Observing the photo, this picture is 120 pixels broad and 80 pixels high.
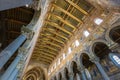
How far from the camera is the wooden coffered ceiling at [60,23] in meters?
13.8

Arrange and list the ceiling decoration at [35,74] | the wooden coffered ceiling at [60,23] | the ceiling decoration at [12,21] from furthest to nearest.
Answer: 1. the ceiling decoration at [35,74]
2. the wooden coffered ceiling at [60,23]
3. the ceiling decoration at [12,21]

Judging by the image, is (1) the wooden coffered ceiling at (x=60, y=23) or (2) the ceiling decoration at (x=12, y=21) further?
(1) the wooden coffered ceiling at (x=60, y=23)

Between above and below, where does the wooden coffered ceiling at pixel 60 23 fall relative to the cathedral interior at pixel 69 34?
above

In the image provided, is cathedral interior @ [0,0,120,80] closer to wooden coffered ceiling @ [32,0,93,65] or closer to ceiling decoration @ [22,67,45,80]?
wooden coffered ceiling @ [32,0,93,65]

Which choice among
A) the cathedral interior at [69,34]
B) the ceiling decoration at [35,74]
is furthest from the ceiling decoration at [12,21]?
the ceiling decoration at [35,74]

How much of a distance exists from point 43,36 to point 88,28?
907 cm

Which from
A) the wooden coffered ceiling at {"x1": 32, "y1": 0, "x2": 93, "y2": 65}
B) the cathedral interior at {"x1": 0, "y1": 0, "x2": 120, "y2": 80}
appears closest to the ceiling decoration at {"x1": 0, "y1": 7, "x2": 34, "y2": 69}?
the cathedral interior at {"x1": 0, "y1": 0, "x2": 120, "y2": 80}

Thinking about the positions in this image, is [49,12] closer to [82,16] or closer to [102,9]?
[82,16]

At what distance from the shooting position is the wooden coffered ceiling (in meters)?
13.8

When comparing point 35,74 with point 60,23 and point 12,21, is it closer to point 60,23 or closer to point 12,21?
point 60,23

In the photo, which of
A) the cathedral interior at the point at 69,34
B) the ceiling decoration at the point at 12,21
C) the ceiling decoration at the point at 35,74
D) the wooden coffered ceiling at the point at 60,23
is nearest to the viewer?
the cathedral interior at the point at 69,34

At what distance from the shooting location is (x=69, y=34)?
693 inches

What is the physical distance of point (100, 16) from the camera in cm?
1203

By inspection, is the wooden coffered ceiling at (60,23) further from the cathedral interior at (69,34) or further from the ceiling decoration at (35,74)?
the ceiling decoration at (35,74)
